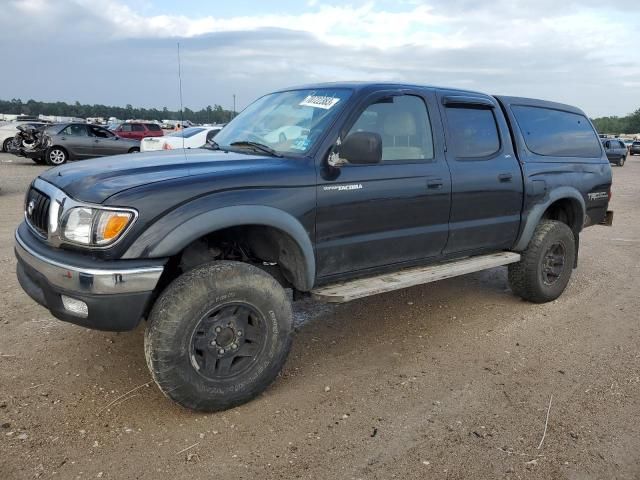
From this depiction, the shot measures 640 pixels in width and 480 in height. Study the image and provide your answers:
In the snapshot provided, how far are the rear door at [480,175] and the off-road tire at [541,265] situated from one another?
0.32m

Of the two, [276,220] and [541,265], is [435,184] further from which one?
[541,265]

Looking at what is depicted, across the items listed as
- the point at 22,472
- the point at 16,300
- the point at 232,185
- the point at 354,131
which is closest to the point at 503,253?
the point at 354,131

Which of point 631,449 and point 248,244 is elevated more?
point 248,244

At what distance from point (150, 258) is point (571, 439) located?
2502 millimetres

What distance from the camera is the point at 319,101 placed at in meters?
3.91

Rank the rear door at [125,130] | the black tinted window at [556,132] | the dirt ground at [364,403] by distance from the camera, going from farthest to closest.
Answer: the rear door at [125,130] → the black tinted window at [556,132] → the dirt ground at [364,403]

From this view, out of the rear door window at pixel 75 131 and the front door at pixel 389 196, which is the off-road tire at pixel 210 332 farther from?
the rear door window at pixel 75 131

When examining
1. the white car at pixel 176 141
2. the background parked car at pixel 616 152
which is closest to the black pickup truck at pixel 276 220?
the white car at pixel 176 141

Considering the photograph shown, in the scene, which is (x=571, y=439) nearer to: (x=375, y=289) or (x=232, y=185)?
(x=375, y=289)

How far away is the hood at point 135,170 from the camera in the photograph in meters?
2.92

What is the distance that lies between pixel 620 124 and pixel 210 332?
13460cm

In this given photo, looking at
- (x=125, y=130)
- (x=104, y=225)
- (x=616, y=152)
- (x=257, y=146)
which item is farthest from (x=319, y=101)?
(x=616, y=152)

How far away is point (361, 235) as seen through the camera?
372cm

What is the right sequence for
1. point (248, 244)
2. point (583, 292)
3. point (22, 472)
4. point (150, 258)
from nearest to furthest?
point (22, 472) → point (150, 258) → point (248, 244) → point (583, 292)
